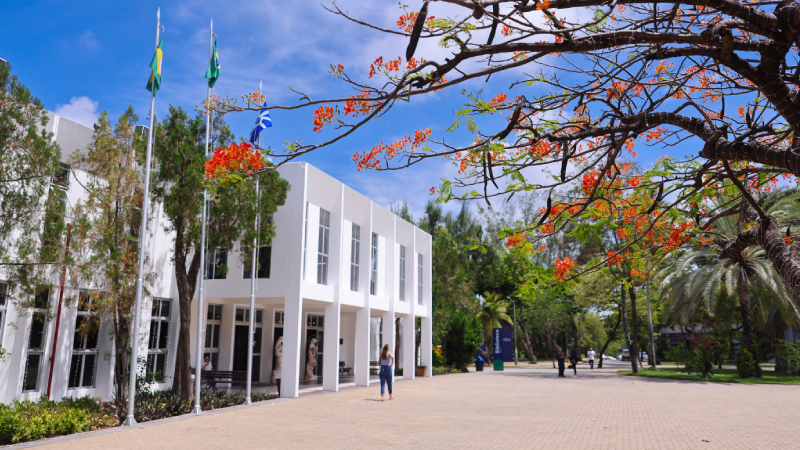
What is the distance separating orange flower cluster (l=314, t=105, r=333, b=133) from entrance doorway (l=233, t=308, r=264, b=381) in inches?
647

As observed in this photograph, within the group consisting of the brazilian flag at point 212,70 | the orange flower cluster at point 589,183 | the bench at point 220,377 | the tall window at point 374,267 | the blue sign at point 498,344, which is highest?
the brazilian flag at point 212,70

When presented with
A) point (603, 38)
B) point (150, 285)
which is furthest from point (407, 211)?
point (603, 38)

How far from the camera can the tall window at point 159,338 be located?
50.9 feet

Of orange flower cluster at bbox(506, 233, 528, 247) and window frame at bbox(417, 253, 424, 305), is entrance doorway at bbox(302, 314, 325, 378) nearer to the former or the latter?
window frame at bbox(417, 253, 424, 305)

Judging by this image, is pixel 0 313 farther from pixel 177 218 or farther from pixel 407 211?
pixel 407 211

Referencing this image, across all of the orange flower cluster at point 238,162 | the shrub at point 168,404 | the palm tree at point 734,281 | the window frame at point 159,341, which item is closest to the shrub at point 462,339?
the palm tree at point 734,281

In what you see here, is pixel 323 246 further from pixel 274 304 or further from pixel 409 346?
pixel 409 346

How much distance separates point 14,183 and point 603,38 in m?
10.6

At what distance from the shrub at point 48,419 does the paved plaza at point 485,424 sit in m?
0.44

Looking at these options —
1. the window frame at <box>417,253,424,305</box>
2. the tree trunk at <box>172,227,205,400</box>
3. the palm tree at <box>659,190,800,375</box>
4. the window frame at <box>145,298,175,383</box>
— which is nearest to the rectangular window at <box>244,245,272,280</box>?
the window frame at <box>145,298,175,383</box>

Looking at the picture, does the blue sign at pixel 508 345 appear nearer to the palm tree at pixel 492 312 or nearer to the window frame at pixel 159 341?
the palm tree at pixel 492 312

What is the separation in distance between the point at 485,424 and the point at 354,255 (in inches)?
430

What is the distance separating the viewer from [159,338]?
15.9m

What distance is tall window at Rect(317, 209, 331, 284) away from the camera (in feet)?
61.1
